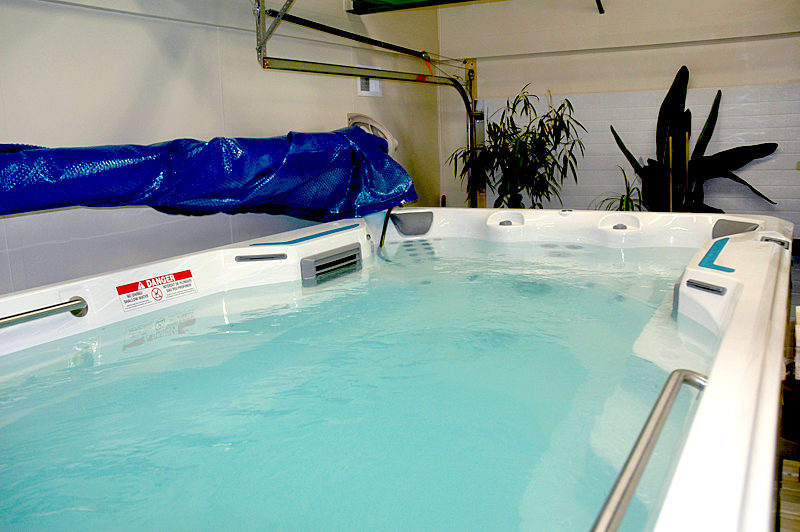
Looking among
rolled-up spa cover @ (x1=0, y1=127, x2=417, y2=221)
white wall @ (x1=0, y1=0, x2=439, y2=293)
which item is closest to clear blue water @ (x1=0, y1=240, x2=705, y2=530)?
rolled-up spa cover @ (x1=0, y1=127, x2=417, y2=221)

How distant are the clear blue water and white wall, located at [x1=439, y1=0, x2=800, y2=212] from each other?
2.93 meters

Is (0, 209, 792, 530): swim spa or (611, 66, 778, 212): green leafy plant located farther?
(611, 66, 778, 212): green leafy plant

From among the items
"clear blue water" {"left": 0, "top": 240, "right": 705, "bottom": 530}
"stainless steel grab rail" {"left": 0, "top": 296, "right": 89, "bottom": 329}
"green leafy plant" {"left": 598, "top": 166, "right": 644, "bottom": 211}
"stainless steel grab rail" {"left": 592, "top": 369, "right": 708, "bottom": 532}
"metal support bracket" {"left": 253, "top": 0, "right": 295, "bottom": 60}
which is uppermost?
"metal support bracket" {"left": 253, "top": 0, "right": 295, "bottom": 60}

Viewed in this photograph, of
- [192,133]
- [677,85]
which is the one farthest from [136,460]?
[677,85]

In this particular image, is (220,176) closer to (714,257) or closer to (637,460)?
(714,257)

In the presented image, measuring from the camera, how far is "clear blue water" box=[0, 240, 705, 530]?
1052mm

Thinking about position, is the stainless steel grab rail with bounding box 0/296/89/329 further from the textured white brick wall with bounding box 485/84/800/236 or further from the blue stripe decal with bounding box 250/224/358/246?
the textured white brick wall with bounding box 485/84/800/236

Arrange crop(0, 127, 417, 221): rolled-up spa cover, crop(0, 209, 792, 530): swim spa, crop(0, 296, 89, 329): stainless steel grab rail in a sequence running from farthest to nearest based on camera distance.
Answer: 1. crop(0, 127, 417, 221): rolled-up spa cover
2. crop(0, 296, 89, 329): stainless steel grab rail
3. crop(0, 209, 792, 530): swim spa

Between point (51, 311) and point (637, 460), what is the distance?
1526 mm

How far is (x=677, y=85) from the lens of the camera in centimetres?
Result: 414

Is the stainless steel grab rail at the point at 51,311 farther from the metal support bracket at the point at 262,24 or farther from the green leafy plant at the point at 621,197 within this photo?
the green leafy plant at the point at 621,197

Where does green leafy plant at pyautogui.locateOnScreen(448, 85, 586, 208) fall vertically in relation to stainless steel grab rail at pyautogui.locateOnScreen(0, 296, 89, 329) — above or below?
above

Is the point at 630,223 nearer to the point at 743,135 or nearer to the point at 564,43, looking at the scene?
the point at 743,135

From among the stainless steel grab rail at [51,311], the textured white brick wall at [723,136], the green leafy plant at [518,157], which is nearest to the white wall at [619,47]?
the textured white brick wall at [723,136]
